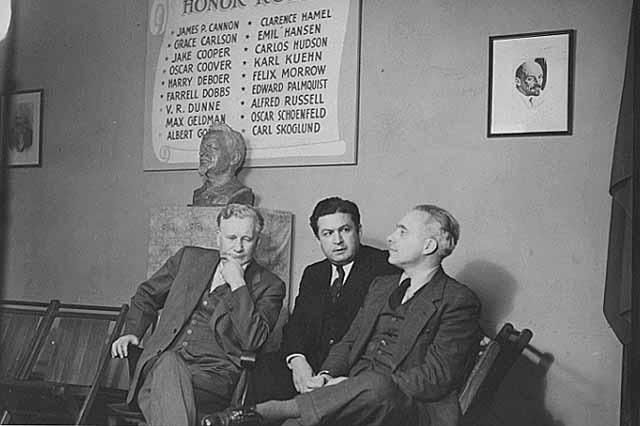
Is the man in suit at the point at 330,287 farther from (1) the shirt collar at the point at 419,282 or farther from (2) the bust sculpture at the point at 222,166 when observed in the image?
(2) the bust sculpture at the point at 222,166

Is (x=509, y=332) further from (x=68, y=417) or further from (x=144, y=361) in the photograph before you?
(x=68, y=417)

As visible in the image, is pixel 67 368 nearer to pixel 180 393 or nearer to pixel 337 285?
pixel 180 393

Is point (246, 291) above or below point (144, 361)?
above

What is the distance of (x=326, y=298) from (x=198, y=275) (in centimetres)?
46

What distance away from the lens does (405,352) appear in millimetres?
2365

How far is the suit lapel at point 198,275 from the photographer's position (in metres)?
2.83

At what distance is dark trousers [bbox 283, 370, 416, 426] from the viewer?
2270 mm

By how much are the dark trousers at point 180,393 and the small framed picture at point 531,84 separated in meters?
1.11

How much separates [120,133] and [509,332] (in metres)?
1.62

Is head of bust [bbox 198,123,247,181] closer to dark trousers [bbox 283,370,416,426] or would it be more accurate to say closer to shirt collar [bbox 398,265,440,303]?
shirt collar [bbox 398,265,440,303]

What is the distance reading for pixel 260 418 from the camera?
2.37 m

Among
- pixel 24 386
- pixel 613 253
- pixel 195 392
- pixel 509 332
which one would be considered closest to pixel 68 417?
pixel 24 386

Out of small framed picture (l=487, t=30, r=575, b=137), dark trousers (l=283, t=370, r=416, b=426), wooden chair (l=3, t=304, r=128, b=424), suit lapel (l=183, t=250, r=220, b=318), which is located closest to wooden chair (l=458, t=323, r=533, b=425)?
dark trousers (l=283, t=370, r=416, b=426)

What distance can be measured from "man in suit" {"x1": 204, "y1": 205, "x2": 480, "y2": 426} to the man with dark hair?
80 mm
